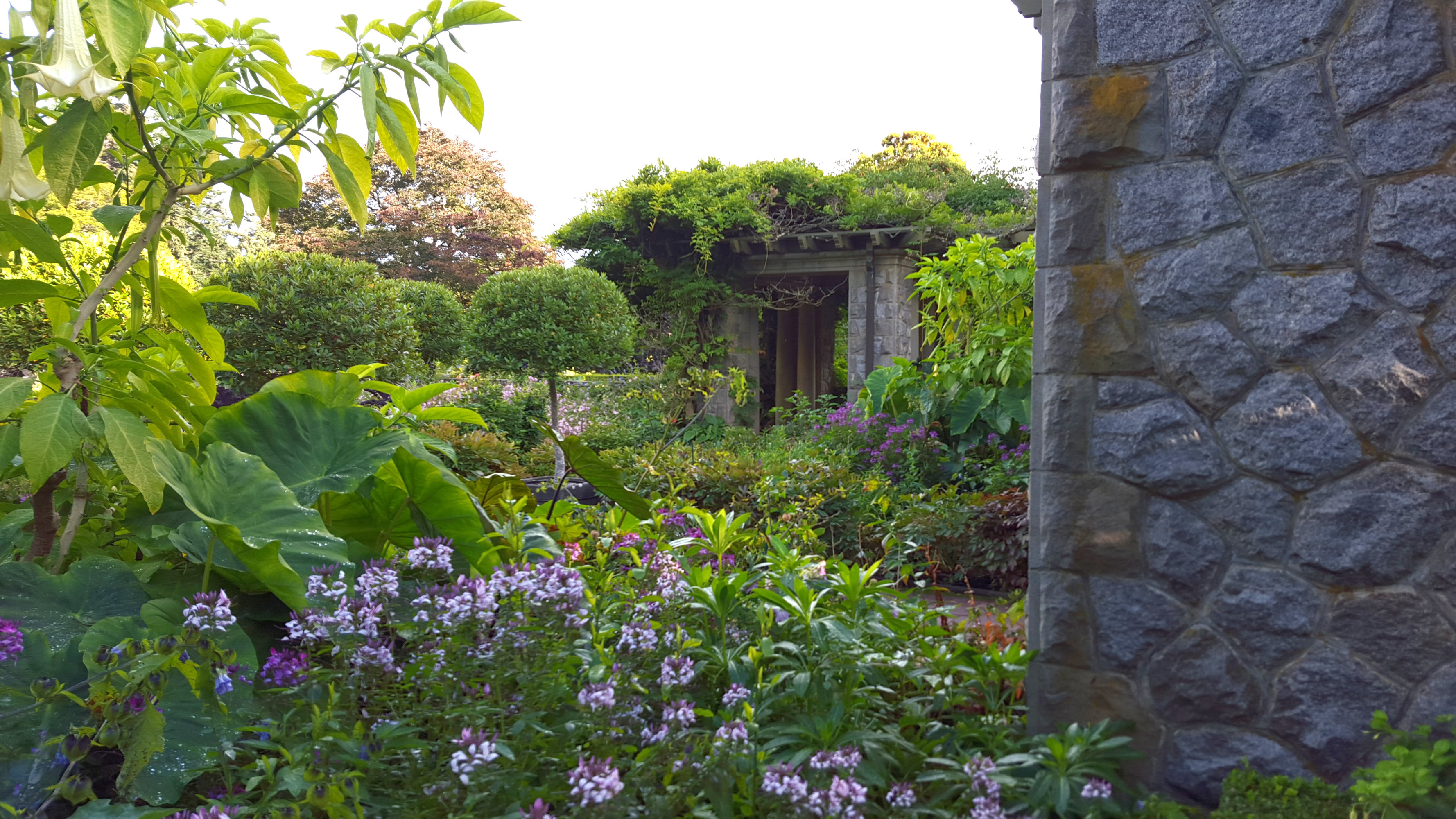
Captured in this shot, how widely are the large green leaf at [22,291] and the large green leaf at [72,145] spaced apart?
353 mm

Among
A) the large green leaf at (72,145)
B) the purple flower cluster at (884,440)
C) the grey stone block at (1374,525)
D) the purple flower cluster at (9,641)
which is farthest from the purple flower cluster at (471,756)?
the purple flower cluster at (884,440)

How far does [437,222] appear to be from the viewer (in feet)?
71.4

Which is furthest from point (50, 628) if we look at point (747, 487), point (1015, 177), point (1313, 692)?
point (1015, 177)

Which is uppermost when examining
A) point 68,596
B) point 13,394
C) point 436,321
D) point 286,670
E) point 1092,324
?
Answer: point 436,321

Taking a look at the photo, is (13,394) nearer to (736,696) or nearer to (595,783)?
(595,783)

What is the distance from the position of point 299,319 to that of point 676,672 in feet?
21.6

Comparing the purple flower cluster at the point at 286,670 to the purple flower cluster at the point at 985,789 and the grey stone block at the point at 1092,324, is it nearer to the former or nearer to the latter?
the purple flower cluster at the point at 985,789

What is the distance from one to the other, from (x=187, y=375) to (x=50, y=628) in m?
0.71

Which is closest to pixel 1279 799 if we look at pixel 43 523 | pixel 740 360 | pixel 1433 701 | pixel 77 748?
pixel 1433 701

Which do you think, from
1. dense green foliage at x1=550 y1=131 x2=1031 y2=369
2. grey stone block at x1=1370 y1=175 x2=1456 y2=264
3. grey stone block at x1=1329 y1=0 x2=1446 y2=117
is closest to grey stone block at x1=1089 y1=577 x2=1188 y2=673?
grey stone block at x1=1370 y1=175 x2=1456 y2=264

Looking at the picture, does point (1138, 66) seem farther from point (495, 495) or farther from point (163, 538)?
point (163, 538)

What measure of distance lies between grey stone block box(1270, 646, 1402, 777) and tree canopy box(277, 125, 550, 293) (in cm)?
2175

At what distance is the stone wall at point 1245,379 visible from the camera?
1.65 metres

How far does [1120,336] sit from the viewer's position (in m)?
1.88
